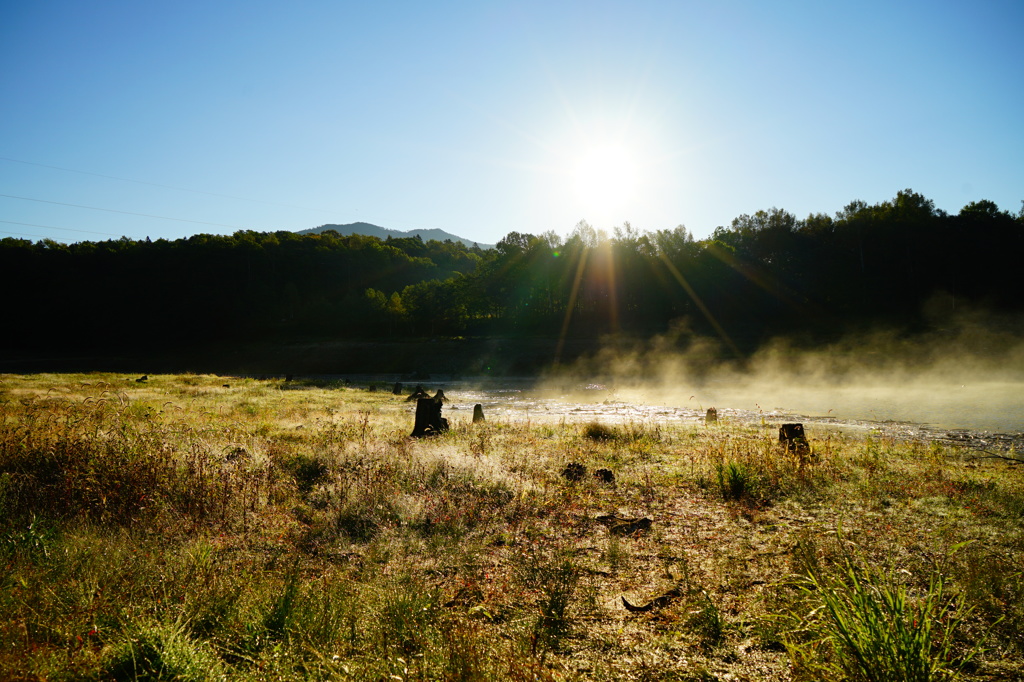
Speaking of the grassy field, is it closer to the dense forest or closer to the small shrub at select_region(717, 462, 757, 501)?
the small shrub at select_region(717, 462, 757, 501)

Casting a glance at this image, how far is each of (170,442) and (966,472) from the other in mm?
15728

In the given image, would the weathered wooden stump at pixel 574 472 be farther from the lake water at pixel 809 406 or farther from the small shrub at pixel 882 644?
the lake water at pixel 809 406

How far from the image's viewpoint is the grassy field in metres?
3.65

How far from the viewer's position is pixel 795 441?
12133 mm

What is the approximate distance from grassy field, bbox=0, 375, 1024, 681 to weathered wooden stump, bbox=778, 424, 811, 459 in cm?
47

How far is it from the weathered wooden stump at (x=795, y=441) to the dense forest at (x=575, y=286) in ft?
124

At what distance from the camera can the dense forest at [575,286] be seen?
5953 centimetres

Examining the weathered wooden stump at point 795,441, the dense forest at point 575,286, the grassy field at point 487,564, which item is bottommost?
the grassy field at point 487,564

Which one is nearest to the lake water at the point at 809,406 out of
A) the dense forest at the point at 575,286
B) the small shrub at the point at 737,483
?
the small shrub at the point at 737,483

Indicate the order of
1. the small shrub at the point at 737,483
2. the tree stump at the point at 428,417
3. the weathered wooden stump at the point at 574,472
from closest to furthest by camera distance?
the small shrub at the point at 737,483, the weathered wooden stump at the point at 574,472, the tree stump at the point at 428,417

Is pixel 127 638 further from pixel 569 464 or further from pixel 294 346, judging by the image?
pixel 294 346

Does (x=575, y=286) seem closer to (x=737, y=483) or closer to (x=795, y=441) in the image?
(x=795, y=441)

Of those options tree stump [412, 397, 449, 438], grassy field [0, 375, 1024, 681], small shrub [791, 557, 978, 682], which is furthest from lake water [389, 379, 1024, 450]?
small shrub [791, 557, 978, 682]

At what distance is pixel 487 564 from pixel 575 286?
6977 cm
